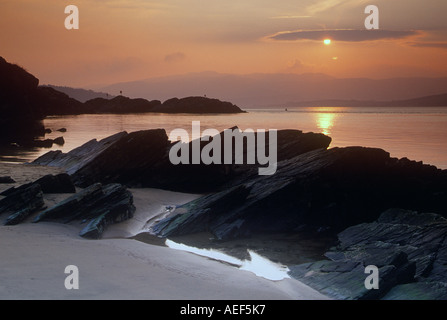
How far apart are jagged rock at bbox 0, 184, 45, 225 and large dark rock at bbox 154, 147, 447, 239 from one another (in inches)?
178

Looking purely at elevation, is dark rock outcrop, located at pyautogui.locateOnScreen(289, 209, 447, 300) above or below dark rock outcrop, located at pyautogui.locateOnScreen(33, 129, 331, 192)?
below

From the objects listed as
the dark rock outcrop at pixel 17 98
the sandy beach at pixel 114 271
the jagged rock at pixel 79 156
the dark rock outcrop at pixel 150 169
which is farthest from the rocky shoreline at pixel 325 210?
the dark rock outcrop at pixel 17 98

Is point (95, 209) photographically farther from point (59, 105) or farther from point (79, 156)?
point (59, 105)

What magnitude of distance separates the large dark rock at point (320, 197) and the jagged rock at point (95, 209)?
5.47 feet

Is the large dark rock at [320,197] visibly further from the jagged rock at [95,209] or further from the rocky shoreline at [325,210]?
the jagged rock at [95,209]

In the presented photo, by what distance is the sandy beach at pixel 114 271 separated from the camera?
9969 mm

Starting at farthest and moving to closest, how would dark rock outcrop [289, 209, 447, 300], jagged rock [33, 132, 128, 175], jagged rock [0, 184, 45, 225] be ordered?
jagged rock [33, 132, 128, 175], jagged rock [0, 184, 45, 225], dark rock outcrop [289, 209, 447, 300]

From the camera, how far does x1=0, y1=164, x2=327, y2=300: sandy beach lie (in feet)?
32.7

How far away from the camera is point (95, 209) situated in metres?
17.2

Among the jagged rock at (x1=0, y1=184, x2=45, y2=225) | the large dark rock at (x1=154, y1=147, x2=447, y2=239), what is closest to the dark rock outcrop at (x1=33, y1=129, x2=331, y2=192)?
the large dark rock at (x1=154, y1=147, x2=447, y2=239)

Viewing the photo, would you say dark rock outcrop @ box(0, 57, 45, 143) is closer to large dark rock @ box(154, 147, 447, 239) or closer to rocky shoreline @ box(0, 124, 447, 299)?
rocky shoreline @ box(0, 124, 447, 299)

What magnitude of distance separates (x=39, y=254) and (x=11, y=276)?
6.23ft

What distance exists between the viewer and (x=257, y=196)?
1797 cm
